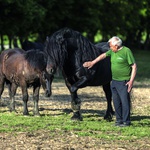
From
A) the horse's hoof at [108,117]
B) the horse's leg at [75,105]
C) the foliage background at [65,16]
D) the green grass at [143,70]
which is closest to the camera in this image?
the horse's leg at [75,105]

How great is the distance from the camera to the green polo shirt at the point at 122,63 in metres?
11.1

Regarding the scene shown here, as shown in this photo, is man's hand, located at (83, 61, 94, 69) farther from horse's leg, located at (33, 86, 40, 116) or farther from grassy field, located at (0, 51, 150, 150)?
horse's leg, located at (33, 86, 40, 116)

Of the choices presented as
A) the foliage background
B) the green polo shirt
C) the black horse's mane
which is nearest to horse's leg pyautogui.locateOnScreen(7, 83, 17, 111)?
the black horse's mane

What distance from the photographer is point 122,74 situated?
1123cm

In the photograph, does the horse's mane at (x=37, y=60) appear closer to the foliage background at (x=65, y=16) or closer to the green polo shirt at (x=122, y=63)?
the green polo shirt at (x=122, y=63)

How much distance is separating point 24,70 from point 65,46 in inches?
76.2

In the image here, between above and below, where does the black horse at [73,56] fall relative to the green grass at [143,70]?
above

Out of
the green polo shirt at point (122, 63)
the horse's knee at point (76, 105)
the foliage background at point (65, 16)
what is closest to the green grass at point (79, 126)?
the horse's knee at point (76, 105)

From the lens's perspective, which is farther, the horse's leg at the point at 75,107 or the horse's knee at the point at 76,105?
the horse's knee at the point at 76,105

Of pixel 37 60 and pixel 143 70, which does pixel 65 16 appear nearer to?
pixel 143 70

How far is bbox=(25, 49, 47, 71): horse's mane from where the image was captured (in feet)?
43.4

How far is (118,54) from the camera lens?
1112 cm

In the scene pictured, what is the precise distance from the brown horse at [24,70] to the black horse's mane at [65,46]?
2.44 feet

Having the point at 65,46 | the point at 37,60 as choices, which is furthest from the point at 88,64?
the point at 37,60
